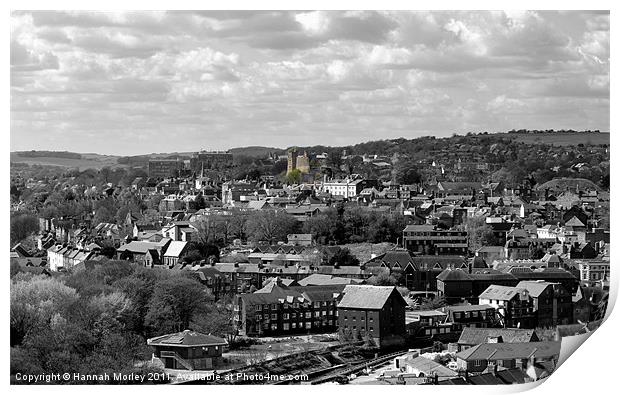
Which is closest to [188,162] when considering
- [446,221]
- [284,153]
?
[284,153]

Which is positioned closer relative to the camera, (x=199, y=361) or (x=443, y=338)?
(x=199, y=361)

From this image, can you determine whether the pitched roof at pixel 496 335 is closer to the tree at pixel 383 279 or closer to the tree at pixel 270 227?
the tree at pixel 383 279

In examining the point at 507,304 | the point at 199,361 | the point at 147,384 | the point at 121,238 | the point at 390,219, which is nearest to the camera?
the point at 147,384

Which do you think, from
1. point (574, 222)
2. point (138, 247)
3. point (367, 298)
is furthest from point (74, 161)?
point (574, 222)

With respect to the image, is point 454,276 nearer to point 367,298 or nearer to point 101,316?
point 367,298
